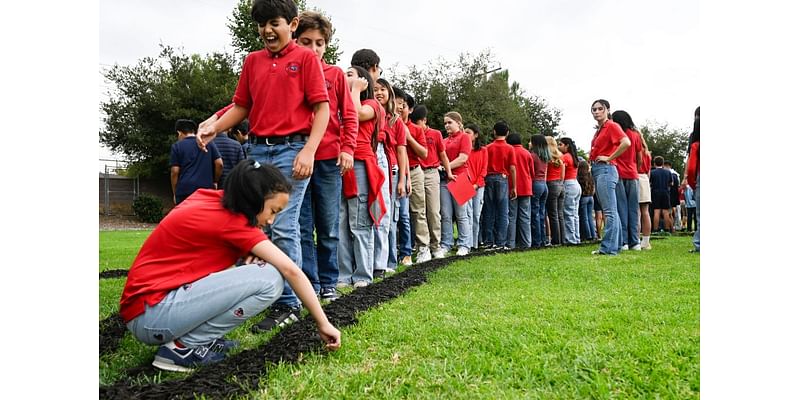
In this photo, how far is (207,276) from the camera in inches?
111

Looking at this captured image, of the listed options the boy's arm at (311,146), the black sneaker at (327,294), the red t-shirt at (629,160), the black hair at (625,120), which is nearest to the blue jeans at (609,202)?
the red t-shirt at (629,160)

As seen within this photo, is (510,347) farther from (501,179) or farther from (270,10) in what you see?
(501,179)

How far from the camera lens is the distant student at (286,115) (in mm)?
3793

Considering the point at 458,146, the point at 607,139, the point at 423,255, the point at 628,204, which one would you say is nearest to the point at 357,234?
the point at 423,255

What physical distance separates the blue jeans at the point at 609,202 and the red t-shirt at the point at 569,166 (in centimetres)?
278

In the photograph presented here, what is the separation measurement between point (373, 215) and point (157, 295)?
2.81 metres

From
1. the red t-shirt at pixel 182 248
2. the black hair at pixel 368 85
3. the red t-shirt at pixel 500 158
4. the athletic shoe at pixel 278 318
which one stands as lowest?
the athletic shoe at pixel 278 318

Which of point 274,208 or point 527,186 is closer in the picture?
point 274,208

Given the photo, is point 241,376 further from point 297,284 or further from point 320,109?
point 320,109

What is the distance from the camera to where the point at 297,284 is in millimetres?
2707

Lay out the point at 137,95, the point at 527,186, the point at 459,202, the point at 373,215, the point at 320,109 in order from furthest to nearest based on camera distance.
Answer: the point at 137,95
the point at 527,186
the point at 459,202
the point at 373,215
the point at 320,109

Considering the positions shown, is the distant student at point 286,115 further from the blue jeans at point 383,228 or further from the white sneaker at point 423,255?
the white sneaker at point 423,255
